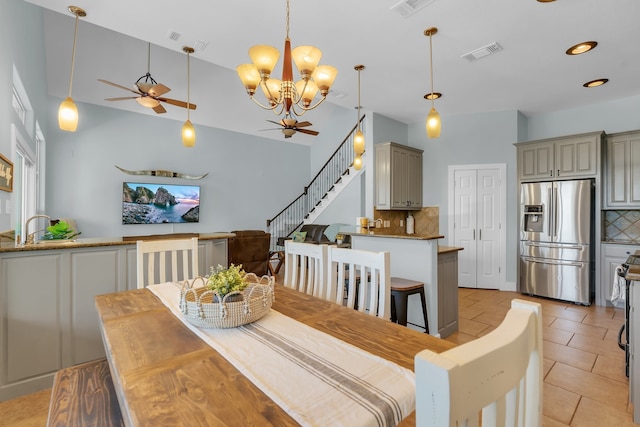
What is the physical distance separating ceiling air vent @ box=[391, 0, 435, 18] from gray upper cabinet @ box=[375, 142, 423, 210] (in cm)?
257

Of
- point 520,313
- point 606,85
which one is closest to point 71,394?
point 520,313

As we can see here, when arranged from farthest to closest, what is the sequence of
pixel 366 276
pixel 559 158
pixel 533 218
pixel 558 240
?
pixel 533 218, pixel 559 158, pixel 558 240, pixel 366 276

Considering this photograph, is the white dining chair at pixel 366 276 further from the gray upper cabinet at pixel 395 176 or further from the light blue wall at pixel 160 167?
the light blue wall at pixel 160 167

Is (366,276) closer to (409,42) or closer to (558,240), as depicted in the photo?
(409,42)

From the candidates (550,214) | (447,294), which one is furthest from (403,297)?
(550,214)

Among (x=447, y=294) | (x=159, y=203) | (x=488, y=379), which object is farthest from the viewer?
(x=159, y=203)

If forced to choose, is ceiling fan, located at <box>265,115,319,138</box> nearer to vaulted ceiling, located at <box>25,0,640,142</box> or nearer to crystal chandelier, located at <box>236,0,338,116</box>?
crystal chandelier, located at <box>236,0,338,116</box>

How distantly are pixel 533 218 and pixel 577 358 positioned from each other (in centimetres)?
257

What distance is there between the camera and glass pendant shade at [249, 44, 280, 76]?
2.02m

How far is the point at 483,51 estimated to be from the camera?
327cm

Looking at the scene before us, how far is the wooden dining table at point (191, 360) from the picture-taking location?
0.76 m

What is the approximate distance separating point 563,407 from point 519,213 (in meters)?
3.54

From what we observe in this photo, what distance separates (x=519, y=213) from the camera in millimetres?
4957

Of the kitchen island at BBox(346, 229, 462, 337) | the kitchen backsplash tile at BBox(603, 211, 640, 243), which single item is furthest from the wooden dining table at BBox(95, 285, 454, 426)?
the kitchen backsplash tile at BBox(603, 211, 640, 243)
